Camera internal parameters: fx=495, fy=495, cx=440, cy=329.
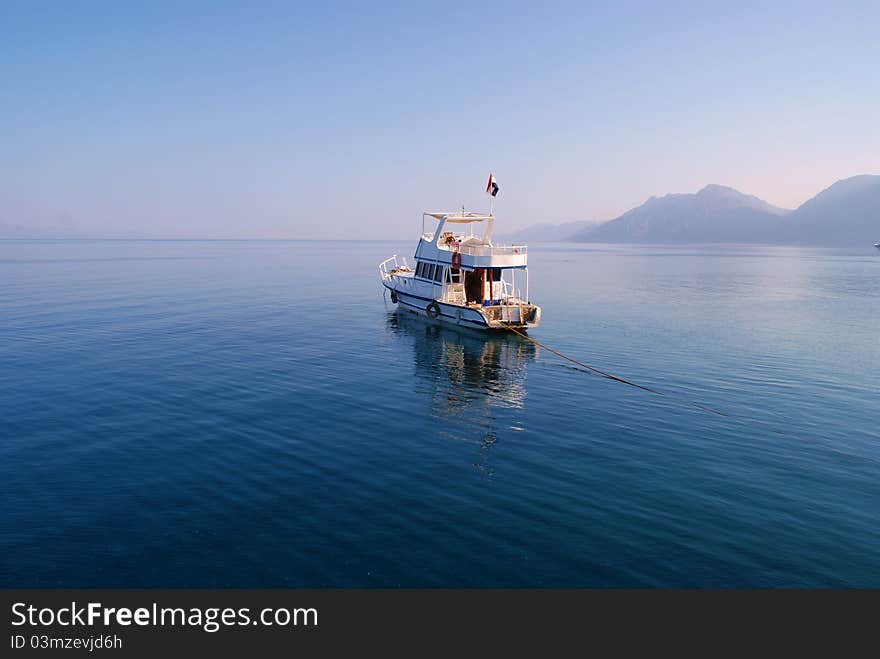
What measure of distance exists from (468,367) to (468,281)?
50.9 feet

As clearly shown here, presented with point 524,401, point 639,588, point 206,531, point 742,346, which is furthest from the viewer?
point 742,346

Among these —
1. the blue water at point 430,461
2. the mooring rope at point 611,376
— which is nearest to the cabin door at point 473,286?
the mooring rope at point 611,376

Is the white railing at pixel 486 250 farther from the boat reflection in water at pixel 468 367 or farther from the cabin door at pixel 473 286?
the boat reflection in water at pixel 468 367

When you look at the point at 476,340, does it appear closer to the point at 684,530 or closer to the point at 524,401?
the point at 524,401

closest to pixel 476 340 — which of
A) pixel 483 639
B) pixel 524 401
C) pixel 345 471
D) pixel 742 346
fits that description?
pixel 524 401

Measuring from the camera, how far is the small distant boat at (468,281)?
142 ft

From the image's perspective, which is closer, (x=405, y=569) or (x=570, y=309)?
(x=405, y=569)

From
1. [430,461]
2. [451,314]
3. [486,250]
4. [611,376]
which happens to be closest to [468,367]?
[611,376]

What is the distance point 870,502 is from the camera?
15.8 m

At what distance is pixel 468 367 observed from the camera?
1357 inches

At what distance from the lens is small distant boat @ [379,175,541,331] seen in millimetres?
43406

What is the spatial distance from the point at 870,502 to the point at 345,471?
17.2 metres

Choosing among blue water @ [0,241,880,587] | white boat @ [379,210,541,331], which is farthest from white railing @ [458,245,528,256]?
blue water @ [0,241,880,587]

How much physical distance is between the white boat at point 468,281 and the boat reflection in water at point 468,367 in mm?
1531
